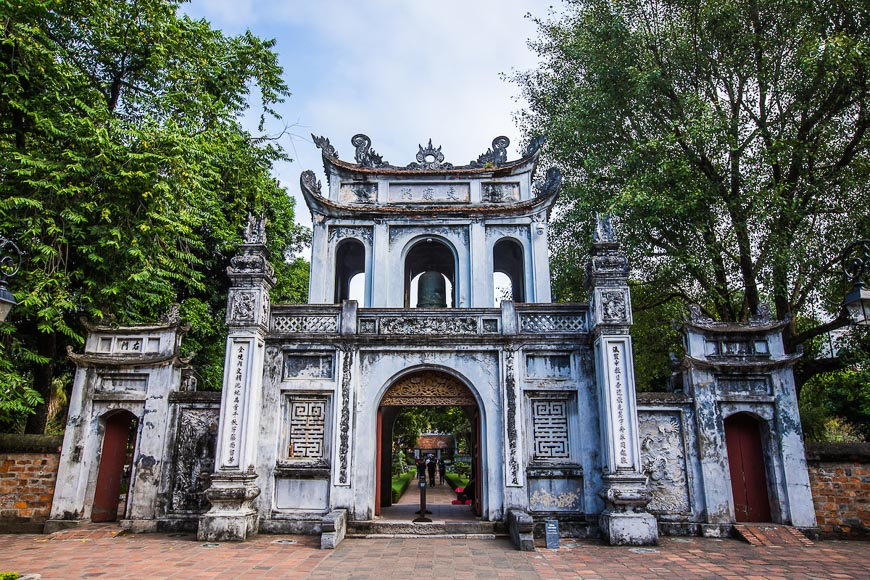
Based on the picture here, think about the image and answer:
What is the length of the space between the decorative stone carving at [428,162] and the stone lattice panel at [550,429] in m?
6.57

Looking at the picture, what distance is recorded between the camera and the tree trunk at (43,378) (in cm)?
1215

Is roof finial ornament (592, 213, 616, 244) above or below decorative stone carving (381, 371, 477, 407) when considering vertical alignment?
above

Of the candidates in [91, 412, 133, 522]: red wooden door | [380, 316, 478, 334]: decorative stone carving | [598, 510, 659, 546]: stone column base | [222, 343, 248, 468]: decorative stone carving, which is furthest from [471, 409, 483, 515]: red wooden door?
[91, 412, 133, 522]: red wooden door

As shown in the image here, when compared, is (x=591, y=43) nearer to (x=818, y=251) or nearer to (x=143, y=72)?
(x=818, y=251)

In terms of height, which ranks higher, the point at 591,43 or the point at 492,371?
the point at 591,43

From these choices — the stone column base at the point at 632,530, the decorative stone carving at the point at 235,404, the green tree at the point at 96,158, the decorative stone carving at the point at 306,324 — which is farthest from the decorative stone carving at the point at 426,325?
the green tree at the point at 96,158

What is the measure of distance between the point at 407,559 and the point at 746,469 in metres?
6.58

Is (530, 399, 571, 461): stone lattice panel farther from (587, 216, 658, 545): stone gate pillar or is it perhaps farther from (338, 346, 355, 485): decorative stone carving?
(338, 346, 355, 485): decorative stone carving

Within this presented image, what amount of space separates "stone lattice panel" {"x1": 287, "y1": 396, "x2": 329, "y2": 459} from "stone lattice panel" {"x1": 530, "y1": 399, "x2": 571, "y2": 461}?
404 cm

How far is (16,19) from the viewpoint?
10992 millimetres

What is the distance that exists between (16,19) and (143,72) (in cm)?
259

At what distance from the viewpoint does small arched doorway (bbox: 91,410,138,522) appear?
10.8 metres

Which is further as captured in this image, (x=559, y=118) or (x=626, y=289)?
(x=559, y=118)

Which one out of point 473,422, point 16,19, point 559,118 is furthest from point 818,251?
point 16,19
